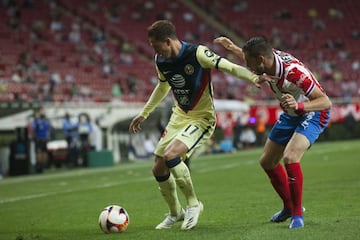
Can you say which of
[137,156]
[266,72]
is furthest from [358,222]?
[137,156]

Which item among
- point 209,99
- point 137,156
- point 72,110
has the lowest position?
point 137,156

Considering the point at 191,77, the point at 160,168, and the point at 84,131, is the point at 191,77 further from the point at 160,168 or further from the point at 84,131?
the point at 84,131

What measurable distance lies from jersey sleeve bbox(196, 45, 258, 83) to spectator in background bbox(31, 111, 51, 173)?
52.5 feet

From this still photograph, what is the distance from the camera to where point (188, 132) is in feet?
29.1

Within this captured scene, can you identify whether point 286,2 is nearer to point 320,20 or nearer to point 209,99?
point 320,20

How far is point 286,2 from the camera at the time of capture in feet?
167

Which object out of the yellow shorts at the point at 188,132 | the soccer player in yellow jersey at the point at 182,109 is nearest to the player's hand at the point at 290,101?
the soccer player in yellow jersey at the point at 182,109

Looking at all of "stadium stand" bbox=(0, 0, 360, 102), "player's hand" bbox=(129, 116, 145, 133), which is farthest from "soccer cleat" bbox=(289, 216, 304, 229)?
"stadium stand" bbox=(0, 0, 360, 102)

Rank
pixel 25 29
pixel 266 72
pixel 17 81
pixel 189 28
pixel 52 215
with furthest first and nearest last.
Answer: pixel 189 28 → pixel 25 29 → pixel 17 81 → pixel 52 215 → pixel 266 72

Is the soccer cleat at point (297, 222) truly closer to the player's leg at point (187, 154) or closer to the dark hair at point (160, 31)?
the player's leg at point (187, 154)

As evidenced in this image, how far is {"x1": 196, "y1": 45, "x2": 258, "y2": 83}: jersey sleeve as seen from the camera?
797 centimetres

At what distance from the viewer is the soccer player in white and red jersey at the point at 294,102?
8.11 m

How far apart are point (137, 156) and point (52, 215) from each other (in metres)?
18.2

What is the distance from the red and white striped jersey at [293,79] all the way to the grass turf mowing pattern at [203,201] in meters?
1.45
